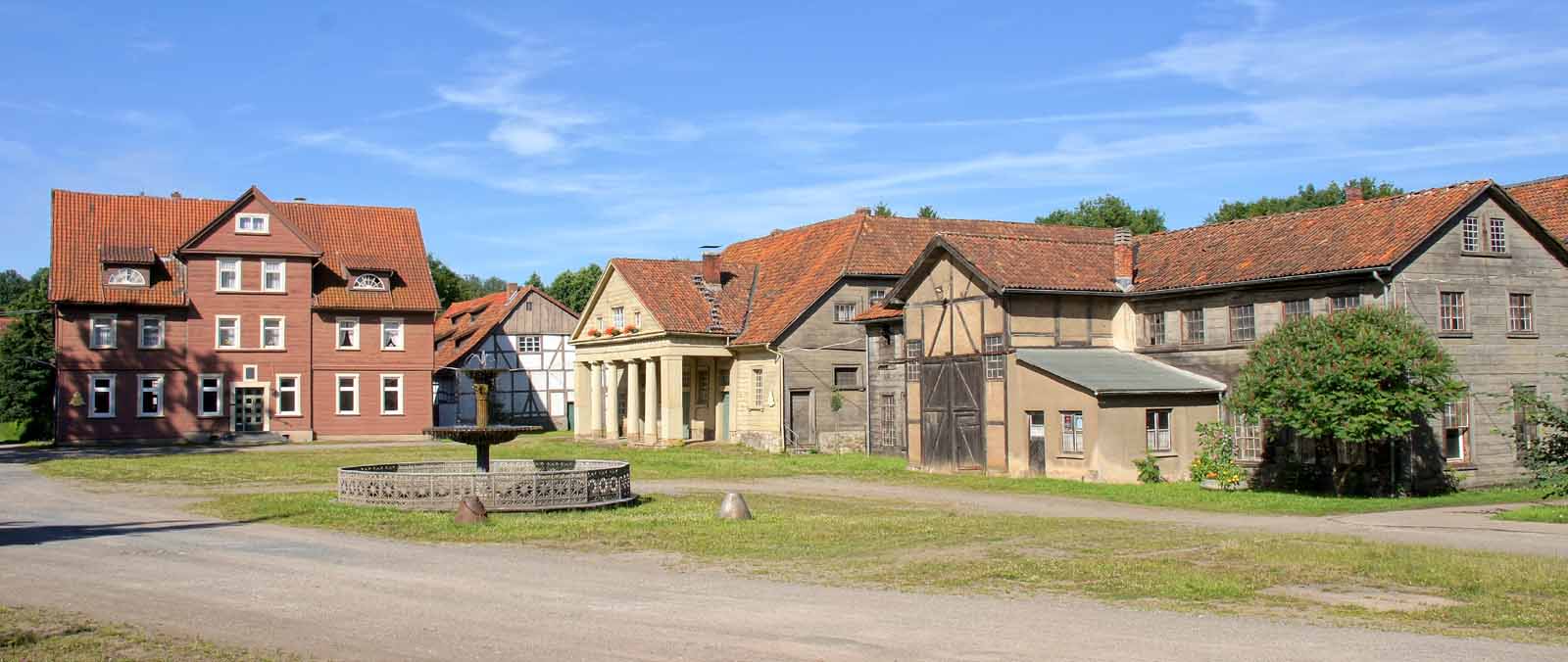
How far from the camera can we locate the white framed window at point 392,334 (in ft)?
183

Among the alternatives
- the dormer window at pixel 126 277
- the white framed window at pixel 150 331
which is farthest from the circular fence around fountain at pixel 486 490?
the dormer window at pixel 126 277

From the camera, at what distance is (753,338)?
47.1 m

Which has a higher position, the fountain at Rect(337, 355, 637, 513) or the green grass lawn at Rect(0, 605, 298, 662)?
the fountain at Rect(337, 355, 637, 513)

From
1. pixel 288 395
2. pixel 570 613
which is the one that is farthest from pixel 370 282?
pixel 570 613

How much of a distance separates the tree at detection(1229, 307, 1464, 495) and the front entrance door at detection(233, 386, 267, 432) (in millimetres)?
40521

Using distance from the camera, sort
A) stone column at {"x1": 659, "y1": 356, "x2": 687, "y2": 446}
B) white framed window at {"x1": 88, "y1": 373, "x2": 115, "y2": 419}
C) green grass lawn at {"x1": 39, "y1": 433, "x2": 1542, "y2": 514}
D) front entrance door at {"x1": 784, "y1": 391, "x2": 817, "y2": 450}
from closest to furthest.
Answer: green grass lawn at {"x1": 39, "y1": 433, "x2": 1542, "y2": 514}
front entrance door at {"x1": 784, "y1": 391, "x2": 817, "y2": 450}
stone column at {"x1": 659, "y1": 356, "x2": 687, "y2": 446}
white framed window at {"x1": 88, "y1": 373, "x2": 115, "y2": 419}

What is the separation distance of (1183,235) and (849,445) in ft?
48.6

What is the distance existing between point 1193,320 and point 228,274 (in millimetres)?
38429

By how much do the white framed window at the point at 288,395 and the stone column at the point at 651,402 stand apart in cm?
1496

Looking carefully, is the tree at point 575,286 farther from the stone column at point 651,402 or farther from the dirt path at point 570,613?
the dirt path at point 570,613

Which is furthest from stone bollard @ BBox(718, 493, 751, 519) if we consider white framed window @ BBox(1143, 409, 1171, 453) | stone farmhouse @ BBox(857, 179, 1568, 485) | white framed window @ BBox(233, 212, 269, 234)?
white framed window @ BBox(233, 212, 269, 234)

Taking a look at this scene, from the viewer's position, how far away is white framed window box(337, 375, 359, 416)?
5500 cm

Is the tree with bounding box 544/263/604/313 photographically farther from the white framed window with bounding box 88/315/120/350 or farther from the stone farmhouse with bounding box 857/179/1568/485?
the stone farmhouse with bounding box 857/179/1568/485

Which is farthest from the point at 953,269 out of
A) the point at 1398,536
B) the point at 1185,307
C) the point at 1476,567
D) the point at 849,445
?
the point at 1476,567
